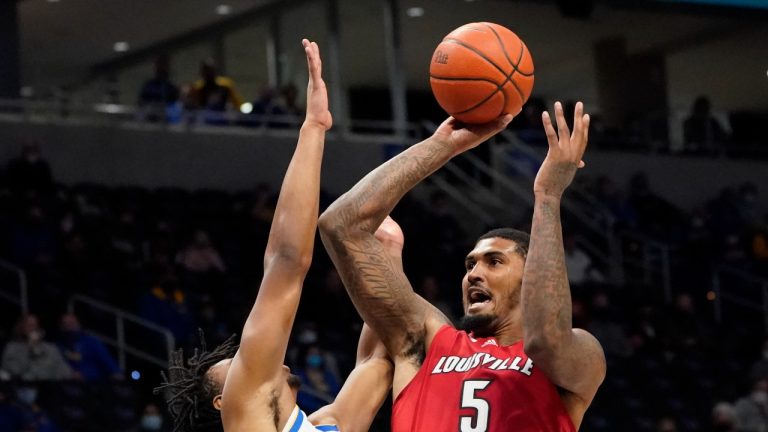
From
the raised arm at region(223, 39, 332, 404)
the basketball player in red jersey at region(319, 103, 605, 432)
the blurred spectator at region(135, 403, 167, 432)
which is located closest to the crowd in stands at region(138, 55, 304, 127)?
the blurred spectator at region(135, 403, 167, 432)

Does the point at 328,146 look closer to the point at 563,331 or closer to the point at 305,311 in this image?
the point at 305,311

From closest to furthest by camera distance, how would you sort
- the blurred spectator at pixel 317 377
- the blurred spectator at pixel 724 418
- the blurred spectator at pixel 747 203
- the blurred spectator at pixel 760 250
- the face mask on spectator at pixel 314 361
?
the blurred spectator at pixel 317 377, the face mask on spectator at pixel 314 361, the blurred spectator at pixel 724 418, the blurred spectator at pixel 760 250, the blurred spectator at pixel 747 203

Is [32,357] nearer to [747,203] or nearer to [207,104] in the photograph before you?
[207,104]

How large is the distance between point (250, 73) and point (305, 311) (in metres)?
10.2

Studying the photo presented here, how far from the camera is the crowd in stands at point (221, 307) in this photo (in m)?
10.2

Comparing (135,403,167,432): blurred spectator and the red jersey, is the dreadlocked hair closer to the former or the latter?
the red jersey

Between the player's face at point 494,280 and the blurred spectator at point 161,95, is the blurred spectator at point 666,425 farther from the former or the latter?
the player's face at point 494,280

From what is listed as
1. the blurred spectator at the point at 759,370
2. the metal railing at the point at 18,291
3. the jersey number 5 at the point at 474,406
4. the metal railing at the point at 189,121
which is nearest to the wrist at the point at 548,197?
the jersey number 5 at the point at 474,406

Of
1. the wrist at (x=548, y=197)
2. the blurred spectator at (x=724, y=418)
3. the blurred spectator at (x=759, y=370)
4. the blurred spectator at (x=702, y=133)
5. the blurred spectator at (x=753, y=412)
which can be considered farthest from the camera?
the blurred spectator at (x=702, y=133)

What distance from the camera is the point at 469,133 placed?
4750 millimetres

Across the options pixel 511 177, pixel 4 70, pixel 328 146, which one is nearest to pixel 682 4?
pixel 511 177

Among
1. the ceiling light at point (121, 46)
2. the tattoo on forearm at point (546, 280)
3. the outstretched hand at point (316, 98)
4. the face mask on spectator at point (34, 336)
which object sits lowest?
the face mask on spectator at point (34, 336)

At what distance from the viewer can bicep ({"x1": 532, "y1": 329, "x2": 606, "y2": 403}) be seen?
14.0 ft

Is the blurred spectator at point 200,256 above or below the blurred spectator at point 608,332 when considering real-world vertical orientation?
above
